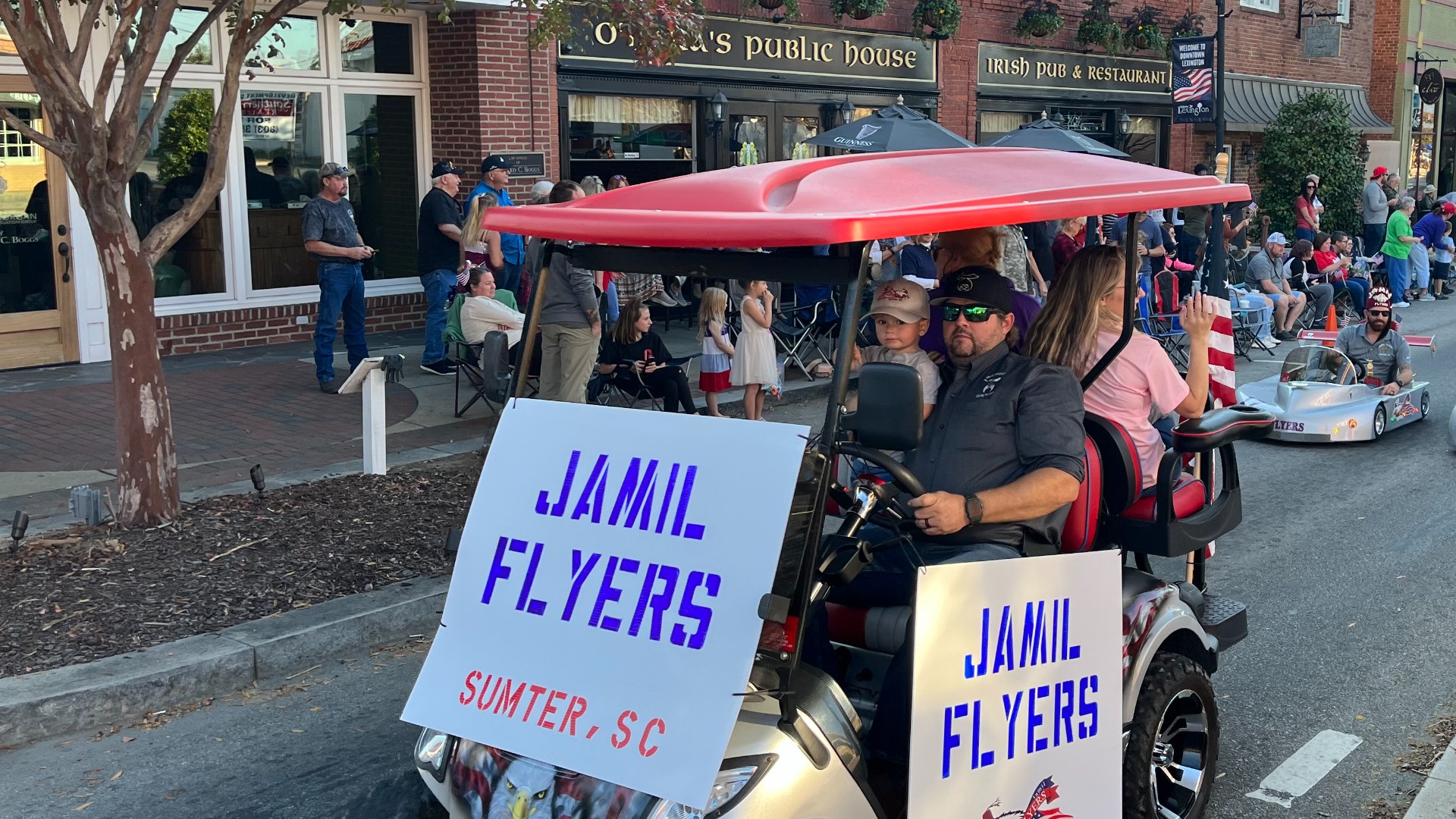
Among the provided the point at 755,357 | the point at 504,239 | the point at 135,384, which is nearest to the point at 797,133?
the point at 504,239

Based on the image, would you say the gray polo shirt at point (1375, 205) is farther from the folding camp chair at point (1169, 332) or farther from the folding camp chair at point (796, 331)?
the folding camp chair at point (796, 331)

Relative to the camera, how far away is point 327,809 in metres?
4.29

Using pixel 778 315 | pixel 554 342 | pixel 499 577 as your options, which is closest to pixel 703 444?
pixel 499 577

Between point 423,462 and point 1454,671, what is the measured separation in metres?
5.89

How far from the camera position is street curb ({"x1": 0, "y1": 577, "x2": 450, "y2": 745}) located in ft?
16.1

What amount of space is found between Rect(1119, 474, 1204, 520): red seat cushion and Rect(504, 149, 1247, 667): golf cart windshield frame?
978mm

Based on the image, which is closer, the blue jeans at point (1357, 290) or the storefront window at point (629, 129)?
the storefront window at point (629, 129)

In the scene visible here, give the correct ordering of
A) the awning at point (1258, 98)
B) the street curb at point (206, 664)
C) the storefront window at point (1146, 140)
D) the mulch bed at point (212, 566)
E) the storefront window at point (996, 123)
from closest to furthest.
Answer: the street curb at point (206, 664)
the mulch bed at point (212, 566)
the storefront window at point (996, 123)
the storefront window at point (1146, 140)
the awning at point (1258, 98)

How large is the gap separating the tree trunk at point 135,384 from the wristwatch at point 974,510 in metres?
4.79

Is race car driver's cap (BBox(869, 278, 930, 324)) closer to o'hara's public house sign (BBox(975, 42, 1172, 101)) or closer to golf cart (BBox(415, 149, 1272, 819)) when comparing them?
golf cart (BBox(415, 149, 1272, 819))

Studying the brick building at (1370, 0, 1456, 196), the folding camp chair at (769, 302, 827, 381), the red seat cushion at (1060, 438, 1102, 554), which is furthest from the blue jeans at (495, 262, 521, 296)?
the brick building at (1370, 0, 1456, 196)

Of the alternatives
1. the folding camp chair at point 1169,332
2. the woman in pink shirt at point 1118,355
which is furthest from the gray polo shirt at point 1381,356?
the woman in pink shirt at point 1118,355

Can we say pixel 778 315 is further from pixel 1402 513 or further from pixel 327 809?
pixel 327 809

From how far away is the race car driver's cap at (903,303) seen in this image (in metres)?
3.87
